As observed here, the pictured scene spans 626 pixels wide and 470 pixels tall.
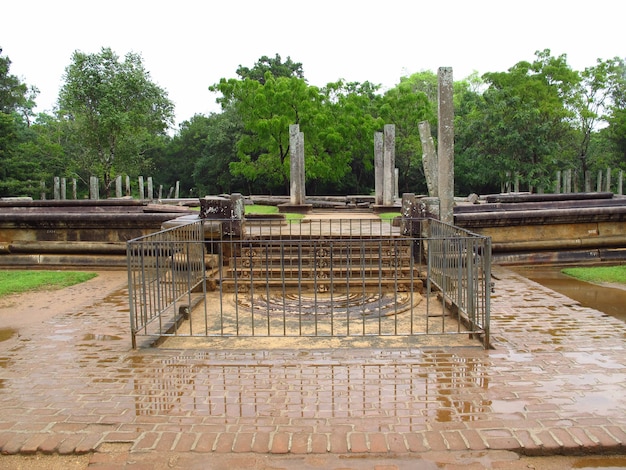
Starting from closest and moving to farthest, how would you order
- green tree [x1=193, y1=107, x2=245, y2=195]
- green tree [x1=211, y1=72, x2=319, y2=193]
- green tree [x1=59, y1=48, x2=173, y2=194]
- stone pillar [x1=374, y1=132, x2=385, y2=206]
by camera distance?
stone pillar [x1=374, y1=132, x2=385, y2=206] < green tree [x1=211, y1=72, x2=319, y2=193] < green tree [x1=59, y1=48, x2=173, y2=194] < green tree [x1=193, y1=107, x2=245, y2=195]

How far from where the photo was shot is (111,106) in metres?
29.1

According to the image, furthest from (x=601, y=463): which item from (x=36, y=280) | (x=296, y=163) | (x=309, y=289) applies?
(x=296, y=163)

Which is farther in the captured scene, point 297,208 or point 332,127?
point 332,127

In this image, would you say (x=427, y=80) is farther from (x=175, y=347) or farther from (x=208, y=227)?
(x=175, y=347)

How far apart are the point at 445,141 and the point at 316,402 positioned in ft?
20.0

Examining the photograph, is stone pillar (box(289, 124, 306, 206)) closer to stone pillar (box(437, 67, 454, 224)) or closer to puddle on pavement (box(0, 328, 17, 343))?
stone pillar (box(437, 67, 454, 224))

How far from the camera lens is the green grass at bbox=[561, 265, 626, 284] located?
342 inches

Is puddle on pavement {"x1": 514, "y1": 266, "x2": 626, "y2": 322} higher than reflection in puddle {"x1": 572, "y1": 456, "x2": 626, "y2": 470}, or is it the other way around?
puddle on pavement {"x1": 514, "y1": 266, "x2": 626, "y2": 322}

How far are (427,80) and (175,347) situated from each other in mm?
53192

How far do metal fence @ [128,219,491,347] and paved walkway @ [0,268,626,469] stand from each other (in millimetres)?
455

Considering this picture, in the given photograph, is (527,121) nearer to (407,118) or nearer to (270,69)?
(407,118)

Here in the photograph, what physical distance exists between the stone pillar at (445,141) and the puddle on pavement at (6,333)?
6.54 m


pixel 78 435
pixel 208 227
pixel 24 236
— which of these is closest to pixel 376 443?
pixel 78 435

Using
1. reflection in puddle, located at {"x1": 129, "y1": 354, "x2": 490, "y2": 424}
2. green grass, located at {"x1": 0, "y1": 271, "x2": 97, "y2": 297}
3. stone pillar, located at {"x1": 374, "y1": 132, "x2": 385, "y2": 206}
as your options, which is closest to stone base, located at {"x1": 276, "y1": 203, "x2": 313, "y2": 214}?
stone pillar, located at {"x1": 374, "y1": 132, "x2": 385, "y2": 206}
